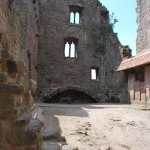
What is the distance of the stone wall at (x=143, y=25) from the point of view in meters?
19.6

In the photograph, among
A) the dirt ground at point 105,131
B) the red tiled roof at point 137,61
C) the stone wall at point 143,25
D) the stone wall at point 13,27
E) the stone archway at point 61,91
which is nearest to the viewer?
the stone wall at point 13,27

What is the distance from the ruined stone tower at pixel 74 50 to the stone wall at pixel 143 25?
1715mm

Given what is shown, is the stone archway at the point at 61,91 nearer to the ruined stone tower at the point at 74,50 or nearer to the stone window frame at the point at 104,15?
the ruined stone tower at the point at 74,50

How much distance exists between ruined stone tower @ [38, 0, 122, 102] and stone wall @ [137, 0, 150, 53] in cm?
172

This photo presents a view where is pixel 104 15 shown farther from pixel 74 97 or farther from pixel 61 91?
pixel 61 91

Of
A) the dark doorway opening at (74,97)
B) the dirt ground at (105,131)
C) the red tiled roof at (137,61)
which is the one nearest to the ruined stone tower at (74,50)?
the dark doorway opening at (74,97)

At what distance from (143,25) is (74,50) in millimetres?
4842

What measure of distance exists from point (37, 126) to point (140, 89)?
14210 millimetres

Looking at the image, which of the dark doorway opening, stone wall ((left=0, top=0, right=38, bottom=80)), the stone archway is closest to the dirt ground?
stone wall ((left=0, top=0, right=38, bottom=80))

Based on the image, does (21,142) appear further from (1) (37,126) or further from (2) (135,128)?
(2) (135,128)

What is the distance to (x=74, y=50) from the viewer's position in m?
21.7

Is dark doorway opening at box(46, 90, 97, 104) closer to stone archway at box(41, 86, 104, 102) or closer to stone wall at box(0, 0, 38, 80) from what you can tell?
stone archway at box(41, 86, 104, 102)

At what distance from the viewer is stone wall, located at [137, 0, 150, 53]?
64.4 feet

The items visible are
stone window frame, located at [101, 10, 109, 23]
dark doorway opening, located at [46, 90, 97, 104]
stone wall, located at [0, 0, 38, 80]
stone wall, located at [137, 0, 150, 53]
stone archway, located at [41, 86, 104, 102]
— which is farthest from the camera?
stone window frame, located at [101, 10, 109, 23]
